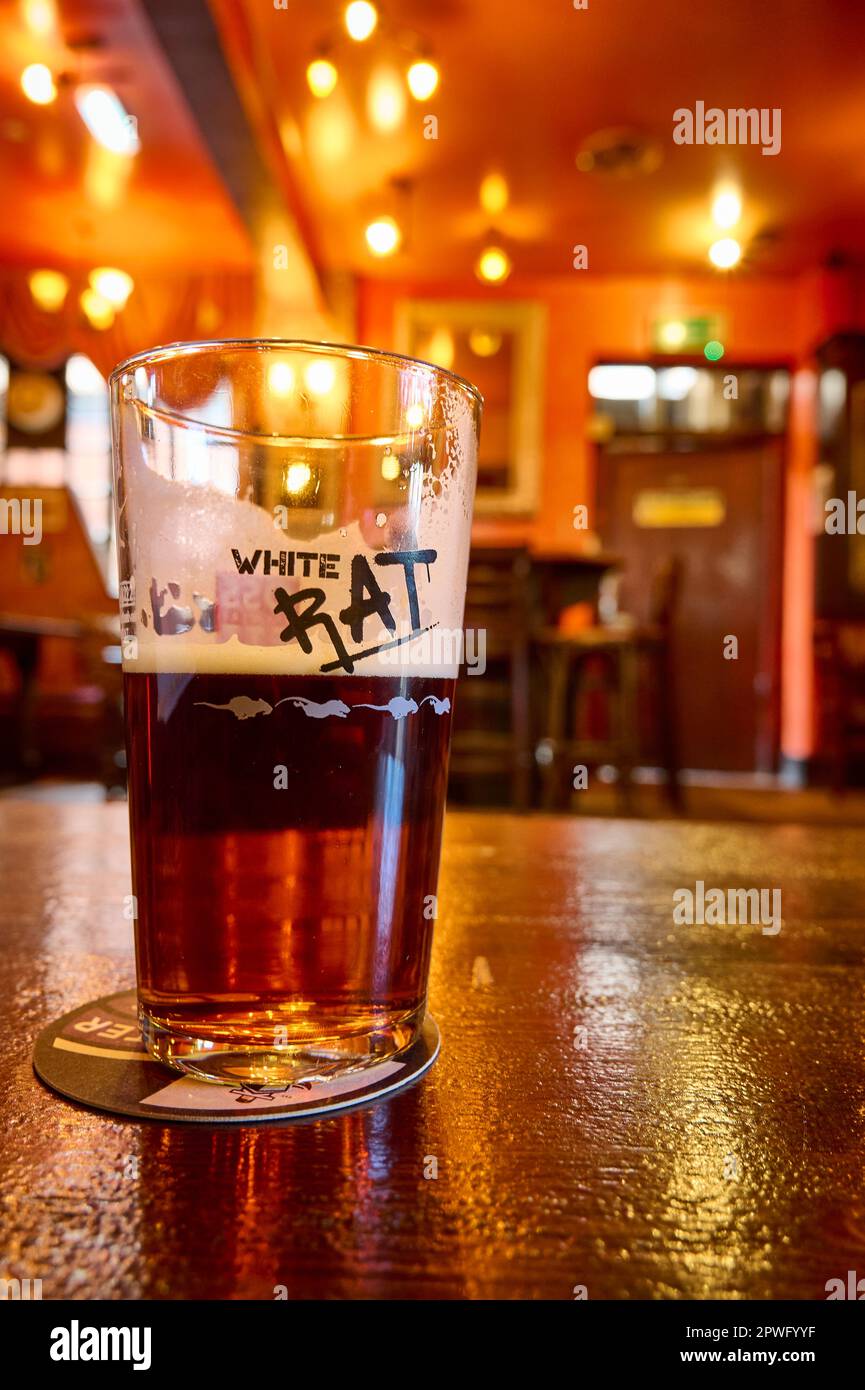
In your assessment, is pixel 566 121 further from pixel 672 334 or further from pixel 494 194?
pixel 672 334

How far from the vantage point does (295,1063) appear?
0.92 ft

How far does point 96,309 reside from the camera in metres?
6.31

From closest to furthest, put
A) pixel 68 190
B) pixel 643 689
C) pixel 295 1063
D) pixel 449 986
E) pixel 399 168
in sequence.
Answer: pixel 295 1063
pixel 449 986
pixel 399 168
pixel 68 190
pixel 643 689

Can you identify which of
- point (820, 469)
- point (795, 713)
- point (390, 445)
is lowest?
point (795, 713)

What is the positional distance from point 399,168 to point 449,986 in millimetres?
5475

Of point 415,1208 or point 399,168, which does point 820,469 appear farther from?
point 415,1208

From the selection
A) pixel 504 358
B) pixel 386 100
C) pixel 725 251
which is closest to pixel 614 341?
pixel 504 358

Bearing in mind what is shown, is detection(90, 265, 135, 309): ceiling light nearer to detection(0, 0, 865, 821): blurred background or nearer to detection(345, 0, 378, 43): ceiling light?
detection(0, 0, 865, 821): blurred background

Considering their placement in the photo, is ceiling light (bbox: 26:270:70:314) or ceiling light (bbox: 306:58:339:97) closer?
ceiling light (bbox: 306:58:339:97)

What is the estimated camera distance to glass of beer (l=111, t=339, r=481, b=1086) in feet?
0.95

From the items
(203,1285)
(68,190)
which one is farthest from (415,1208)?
(68,190)

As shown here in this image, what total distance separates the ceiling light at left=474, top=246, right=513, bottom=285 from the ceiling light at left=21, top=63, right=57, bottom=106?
2413 millimetres

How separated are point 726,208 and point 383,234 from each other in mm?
1882

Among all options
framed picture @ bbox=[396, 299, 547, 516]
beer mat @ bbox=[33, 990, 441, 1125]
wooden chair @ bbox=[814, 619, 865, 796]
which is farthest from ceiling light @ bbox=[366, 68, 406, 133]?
beer mat @ bbox=[33, 990, 441, 1125]
